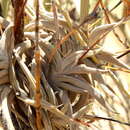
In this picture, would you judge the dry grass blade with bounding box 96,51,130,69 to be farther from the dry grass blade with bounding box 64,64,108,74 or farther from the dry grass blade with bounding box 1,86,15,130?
the dry grass blade with bounding box 1,86,15,130

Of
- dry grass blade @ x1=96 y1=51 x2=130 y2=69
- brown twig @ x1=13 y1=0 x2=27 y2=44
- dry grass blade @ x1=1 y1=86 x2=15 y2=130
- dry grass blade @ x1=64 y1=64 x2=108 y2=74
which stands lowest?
dry grass blade @ x1=1 y1=86 x2=15 y2=130

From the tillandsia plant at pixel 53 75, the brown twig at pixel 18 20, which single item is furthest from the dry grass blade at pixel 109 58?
the brown twig at pixel 18 20

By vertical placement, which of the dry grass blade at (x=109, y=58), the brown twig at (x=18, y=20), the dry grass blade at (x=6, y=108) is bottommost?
the dry grass blade at (x=6, y=108)

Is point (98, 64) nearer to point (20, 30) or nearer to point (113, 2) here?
point (20, 30)

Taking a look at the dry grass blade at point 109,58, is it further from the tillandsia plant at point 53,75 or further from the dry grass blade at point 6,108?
the dry grass blade at point 6,108

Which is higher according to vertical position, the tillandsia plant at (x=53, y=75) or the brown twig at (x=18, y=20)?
the brown twig at (x=18, y=20)

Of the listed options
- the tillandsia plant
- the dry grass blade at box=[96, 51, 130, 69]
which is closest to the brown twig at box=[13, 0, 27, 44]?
the tillandsia plant

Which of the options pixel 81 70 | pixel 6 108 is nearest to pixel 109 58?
pixel 81 70

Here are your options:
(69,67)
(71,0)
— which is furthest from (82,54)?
(71,0)
